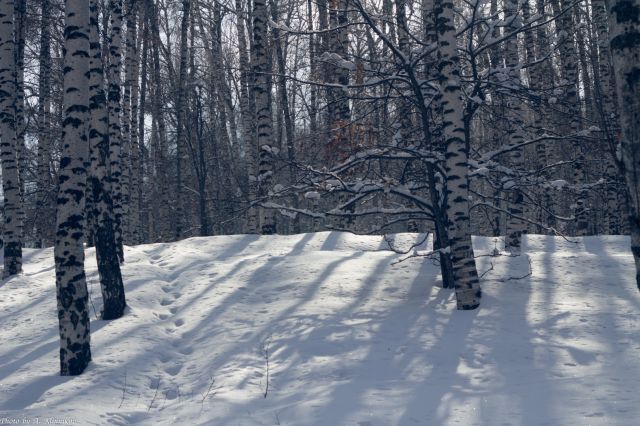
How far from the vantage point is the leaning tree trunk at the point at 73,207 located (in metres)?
6.62

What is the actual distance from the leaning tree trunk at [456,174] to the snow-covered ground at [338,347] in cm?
41

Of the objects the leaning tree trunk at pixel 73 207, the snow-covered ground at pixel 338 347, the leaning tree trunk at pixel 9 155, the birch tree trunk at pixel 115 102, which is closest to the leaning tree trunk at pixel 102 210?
the snow-covered ground at pixel 338 347

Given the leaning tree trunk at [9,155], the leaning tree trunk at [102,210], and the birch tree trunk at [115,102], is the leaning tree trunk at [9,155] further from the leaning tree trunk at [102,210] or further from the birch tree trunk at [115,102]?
the leaning tree trunk at [102,210]

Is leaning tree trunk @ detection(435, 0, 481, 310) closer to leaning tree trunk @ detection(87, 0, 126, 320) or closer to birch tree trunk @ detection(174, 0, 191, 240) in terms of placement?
leaning tree trunk @ detection(87, 0, 126, 320)

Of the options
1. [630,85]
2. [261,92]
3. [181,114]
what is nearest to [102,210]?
[261,92]

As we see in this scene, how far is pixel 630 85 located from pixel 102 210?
7.89 metres

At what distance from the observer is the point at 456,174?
845cm

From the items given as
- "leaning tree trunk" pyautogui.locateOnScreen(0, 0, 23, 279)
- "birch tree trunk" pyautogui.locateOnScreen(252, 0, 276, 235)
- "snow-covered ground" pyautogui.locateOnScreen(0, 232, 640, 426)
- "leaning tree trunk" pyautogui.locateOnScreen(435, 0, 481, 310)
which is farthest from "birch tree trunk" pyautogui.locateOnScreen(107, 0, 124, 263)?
"leaning tree trunk" pyautogui.locateOnScreen(435, 0, 481, 310)

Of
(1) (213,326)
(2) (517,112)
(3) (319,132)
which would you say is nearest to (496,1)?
(2) (517,112)

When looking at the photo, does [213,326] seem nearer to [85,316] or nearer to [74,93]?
[85,316]

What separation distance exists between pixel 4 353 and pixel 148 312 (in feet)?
7.15

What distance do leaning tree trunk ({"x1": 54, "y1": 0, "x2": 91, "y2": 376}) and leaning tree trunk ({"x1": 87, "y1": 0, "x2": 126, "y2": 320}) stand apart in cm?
207

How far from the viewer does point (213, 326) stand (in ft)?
27.6

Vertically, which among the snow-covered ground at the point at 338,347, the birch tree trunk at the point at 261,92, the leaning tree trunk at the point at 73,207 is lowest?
the snow-covered ground at the point at 338,347
